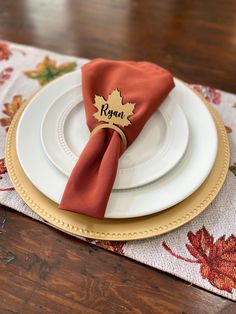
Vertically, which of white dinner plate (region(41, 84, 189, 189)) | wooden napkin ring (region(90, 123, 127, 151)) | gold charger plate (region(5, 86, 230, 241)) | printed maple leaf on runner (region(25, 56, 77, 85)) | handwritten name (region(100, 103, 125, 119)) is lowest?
gold charger plate (region(5, 86, 230, 241))

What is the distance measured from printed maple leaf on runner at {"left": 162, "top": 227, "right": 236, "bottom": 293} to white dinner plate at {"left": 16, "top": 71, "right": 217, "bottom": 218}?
0.07 meters

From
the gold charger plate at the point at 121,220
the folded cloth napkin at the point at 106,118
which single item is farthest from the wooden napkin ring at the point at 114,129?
the gold charger plate at the point at 121,220

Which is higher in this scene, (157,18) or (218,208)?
(157,18)

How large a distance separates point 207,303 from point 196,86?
45cm

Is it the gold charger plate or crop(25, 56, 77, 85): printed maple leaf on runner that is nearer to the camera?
the gold charger plate

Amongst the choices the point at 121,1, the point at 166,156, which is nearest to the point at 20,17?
the point at 121,1

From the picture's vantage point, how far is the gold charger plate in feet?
1.48

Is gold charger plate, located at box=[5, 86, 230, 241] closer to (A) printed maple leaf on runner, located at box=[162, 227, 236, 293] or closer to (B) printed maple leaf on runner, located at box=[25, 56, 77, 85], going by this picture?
(A) printed maple leaf on runner, located at box=[162, 227, 236, 293]

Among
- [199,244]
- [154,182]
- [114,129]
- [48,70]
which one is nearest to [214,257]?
[199,244]

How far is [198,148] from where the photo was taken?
0.52 metres

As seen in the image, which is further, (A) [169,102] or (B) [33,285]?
(A) [169,102]

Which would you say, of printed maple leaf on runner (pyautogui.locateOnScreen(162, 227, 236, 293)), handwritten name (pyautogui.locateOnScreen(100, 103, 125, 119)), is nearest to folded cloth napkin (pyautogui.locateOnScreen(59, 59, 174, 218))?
handwritten name (pyautogui.locateOnScreen(100, 103, 125, 119))

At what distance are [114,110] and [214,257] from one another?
0.26 m

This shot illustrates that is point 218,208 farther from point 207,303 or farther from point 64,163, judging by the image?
point 64,163
